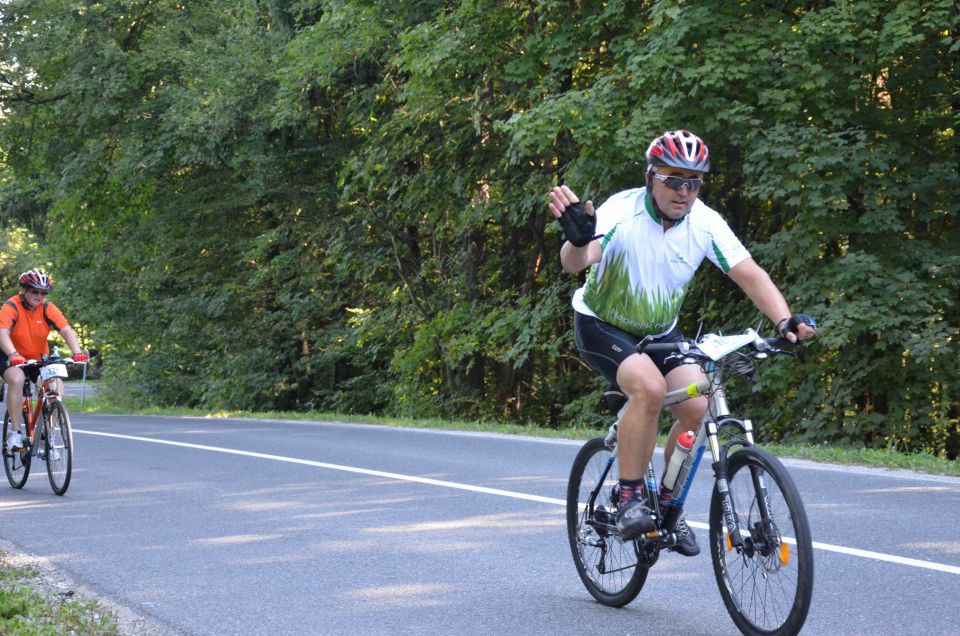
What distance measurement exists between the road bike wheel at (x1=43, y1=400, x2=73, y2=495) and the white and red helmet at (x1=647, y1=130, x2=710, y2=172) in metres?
6.65

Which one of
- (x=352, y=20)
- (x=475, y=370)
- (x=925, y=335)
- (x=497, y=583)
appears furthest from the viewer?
(x=475, y=370)

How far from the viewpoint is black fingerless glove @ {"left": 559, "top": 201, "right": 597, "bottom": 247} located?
15.4ft

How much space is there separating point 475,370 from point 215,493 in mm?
15182

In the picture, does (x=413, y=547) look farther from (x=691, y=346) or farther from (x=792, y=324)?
(x=792, y=324)

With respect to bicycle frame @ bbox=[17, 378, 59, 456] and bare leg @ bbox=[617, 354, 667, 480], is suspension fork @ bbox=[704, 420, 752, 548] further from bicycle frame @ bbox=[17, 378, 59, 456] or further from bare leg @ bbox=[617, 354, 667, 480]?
bicycle frame @ bbox=[17, 378, 59, 456]

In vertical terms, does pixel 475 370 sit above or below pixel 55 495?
above

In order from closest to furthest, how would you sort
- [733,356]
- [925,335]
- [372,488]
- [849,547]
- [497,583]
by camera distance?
[733,356] → [497,583] → [849,547] → [372,488] → [925,335]

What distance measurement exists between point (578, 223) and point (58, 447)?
696 cm

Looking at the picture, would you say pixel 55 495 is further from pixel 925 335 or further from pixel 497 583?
pixel 925 335

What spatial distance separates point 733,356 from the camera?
4664 mm

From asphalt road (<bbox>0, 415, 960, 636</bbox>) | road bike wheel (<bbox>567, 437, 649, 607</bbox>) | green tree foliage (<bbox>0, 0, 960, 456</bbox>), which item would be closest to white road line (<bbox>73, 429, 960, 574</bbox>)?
asphalt road (<bbox>0, 415, 960, 636</bbox>)

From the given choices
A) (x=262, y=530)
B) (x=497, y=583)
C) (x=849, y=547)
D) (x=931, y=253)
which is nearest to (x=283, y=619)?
(x=497, y=583)

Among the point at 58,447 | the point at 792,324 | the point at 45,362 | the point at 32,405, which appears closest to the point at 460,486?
the point at 58,447

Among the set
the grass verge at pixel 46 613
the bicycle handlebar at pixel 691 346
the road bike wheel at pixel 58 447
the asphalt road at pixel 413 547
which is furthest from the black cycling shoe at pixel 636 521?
the road bike wheel at pixel 58 447
